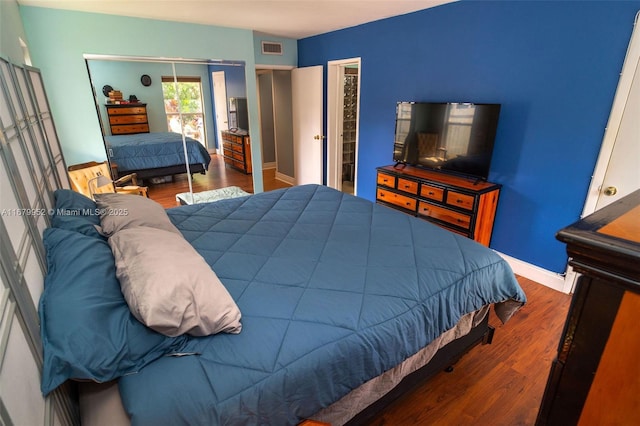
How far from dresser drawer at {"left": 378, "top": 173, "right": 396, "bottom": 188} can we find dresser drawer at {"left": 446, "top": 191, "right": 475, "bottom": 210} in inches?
28.2

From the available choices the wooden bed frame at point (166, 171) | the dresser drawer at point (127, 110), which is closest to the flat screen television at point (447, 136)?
the wooden bed frame at point (166, 171)

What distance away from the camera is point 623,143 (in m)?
2.33

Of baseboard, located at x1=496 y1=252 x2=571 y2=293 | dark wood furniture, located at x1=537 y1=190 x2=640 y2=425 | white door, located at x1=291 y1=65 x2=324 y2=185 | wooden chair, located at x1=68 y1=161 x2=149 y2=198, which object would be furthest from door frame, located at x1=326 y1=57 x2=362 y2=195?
dark wood furniture, located at x1=537 y1=190 x2=640 y2=425

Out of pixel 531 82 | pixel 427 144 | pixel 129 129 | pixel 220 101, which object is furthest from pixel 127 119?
pixel 531 82

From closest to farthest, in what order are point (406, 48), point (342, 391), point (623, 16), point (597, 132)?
point (342, 391) < point (623, 16) < point (597, 132) < point (406, 48)

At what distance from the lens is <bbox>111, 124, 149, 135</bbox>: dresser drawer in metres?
3.88

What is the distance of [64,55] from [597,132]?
199 inches

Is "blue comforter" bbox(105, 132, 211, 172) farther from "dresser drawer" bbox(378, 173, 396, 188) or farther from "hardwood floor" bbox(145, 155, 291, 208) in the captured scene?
"dresser drawer" bbox(378, 173, 396, 188)

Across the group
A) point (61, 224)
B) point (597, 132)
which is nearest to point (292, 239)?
point (61, 224)

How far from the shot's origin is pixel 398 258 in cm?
179

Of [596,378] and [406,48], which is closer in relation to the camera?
[596,378]

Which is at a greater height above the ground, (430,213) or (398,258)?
(398,258)

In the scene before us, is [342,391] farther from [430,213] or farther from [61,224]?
[430,213]

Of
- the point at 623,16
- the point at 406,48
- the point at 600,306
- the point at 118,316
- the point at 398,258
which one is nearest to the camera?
the point at 600,306
